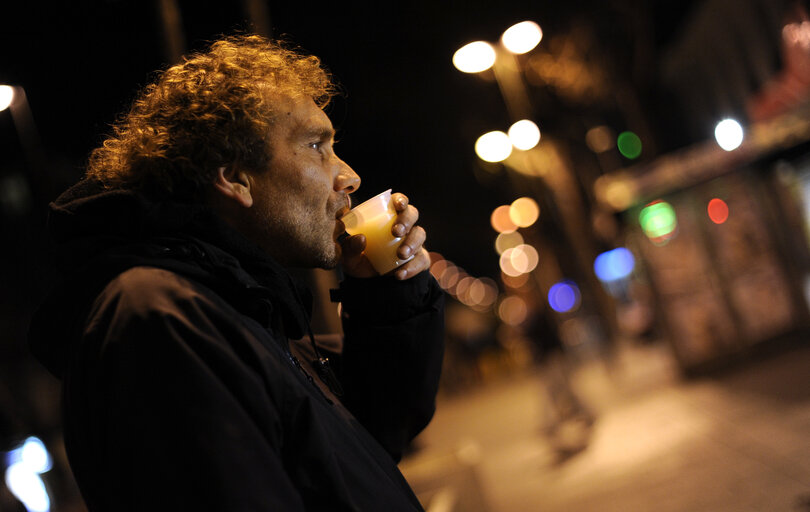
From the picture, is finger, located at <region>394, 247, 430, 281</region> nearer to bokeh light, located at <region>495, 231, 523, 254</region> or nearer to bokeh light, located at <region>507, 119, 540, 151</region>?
bokeh light, located at <region>507, 119, 540, 151</region>

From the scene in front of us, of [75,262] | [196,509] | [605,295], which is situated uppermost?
[75,262]

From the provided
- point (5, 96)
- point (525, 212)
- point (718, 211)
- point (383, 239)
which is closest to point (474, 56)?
point (718, 211)

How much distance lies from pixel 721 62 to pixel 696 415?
287 inches

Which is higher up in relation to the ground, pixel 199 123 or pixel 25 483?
pixel 199 123

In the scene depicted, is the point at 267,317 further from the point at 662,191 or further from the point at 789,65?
the point at 662,191

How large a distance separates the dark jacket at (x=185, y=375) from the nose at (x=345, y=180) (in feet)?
1.33

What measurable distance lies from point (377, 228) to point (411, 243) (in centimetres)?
13

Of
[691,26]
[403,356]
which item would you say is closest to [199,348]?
[403,356]

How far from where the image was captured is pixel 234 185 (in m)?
1.89

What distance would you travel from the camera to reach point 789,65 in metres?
9.71

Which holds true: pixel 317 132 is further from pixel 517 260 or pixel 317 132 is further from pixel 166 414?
pixel 517 260

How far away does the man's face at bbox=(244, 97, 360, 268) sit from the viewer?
6.40 feet

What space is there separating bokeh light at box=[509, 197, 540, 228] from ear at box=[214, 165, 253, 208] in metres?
29.9

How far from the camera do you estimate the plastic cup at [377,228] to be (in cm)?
218
